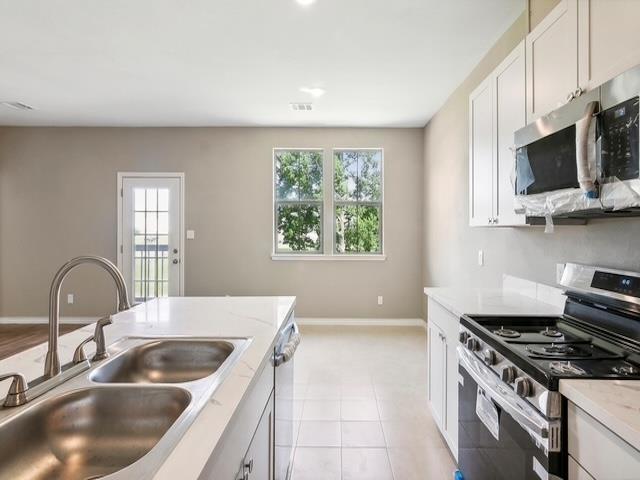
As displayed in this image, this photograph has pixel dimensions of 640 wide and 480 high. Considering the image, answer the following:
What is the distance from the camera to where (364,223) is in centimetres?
517

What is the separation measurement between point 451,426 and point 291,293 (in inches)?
129

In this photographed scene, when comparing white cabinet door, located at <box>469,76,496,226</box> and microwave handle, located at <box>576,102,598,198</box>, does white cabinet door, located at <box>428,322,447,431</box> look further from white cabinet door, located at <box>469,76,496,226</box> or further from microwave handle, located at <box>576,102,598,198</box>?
microwave handle, located at <box>576,102,598,198</box>

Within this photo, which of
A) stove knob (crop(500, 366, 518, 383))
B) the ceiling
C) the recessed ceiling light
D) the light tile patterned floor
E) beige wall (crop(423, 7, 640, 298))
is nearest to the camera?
stove knob (crop(500, 366, 518, 383))

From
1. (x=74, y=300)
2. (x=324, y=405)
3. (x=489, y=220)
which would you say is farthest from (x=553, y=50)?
(x=74, y=300)

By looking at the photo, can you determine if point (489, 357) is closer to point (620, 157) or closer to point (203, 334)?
point (620, 157)

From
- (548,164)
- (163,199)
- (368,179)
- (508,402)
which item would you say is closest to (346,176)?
(368,179)

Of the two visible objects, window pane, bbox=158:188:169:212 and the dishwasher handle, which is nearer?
the dishwasher handle

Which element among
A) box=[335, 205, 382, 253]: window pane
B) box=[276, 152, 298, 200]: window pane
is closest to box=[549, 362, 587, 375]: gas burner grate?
box=[335, 205, 382, 253]: window pane

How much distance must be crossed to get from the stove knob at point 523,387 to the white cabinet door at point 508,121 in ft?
3.09

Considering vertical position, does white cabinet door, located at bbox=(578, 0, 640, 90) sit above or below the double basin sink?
above

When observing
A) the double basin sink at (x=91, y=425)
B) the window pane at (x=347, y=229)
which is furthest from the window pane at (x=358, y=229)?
the double basin sink at (x=91, y=425)

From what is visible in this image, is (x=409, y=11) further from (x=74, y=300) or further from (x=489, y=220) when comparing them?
(x=74, y=300)

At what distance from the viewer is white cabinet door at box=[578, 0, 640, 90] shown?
1101mm

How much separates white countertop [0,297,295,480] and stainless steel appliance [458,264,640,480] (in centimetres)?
84
